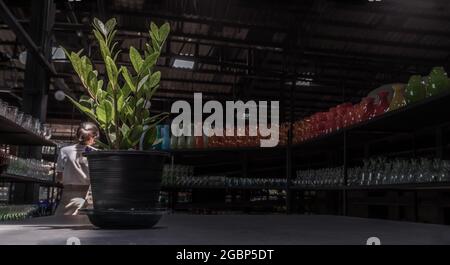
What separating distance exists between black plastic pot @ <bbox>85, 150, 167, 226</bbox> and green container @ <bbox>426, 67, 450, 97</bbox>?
6.61ft

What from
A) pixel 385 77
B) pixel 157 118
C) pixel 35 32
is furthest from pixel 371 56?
pixel 157 118

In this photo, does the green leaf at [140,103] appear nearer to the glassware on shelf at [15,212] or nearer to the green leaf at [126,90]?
the green leaf at [126,90]

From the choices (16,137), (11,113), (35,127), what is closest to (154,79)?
(11,113)

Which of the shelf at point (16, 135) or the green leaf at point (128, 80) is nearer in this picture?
the green leaf at point (128, 80)

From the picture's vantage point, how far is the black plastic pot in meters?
1.30

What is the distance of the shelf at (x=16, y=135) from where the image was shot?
403 centimetres

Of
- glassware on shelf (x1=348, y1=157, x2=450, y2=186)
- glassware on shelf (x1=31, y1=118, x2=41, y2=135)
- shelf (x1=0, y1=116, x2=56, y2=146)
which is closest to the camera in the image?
glassware on shelf (x1=348, y1=157, x2=450, y2=186)

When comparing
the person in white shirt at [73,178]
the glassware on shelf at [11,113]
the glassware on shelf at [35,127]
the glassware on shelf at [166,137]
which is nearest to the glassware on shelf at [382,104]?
the person in white shirt at [73,178]

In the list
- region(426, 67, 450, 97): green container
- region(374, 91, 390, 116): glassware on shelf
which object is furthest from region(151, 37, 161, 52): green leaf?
region(374, 91, 390, 116): glassware on shelf

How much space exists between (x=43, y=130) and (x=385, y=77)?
7.24 metres

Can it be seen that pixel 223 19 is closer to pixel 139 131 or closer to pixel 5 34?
pixel 5 34

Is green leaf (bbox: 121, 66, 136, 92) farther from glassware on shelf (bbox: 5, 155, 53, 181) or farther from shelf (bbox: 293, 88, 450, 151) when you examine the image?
glassware on shelf (bbox: 5, 155, 53, 181)

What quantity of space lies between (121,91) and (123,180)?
0.85 feet

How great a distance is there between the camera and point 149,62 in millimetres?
1348
